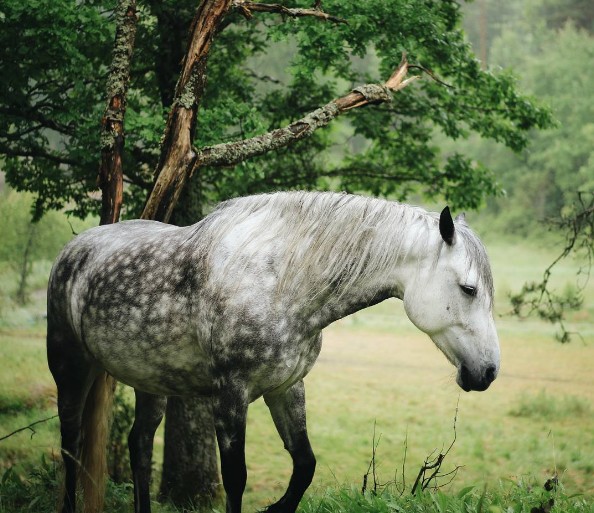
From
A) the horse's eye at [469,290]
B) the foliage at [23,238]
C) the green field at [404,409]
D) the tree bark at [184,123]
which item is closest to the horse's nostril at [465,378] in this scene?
the horse's eye at [469,290]

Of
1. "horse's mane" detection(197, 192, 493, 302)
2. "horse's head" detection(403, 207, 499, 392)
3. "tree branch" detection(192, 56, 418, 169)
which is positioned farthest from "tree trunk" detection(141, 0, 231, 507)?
"horse's head" detection(403, 207, 499, 392)

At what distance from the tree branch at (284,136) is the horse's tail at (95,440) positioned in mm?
1799

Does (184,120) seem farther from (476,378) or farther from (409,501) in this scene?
(409,501)

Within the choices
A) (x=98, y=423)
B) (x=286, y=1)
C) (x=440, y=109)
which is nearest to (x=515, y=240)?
(x=440, y=109)

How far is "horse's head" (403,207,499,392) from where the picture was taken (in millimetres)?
3525

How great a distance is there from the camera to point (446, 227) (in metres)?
3.54

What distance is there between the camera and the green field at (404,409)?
13.0 meters

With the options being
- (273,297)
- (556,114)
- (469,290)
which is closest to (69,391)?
(273,297)

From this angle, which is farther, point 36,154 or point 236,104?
point 36,154

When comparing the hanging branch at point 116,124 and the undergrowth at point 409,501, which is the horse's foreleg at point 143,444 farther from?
the hanging branch at point 116,124

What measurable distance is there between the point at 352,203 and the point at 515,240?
1310 inches

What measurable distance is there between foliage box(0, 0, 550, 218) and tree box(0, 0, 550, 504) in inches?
0.7

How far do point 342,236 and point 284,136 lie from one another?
2140mm

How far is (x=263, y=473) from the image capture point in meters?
13.0
